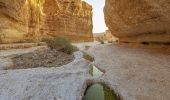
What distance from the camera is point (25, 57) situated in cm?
1246

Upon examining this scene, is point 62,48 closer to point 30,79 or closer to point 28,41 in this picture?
point 28,41

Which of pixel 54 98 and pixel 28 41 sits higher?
pixel 28 41

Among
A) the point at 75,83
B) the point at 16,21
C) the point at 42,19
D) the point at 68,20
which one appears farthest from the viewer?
the point at 68,20

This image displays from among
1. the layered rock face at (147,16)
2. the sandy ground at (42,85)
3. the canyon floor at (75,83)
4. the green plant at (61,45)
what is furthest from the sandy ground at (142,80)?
the green plant at (61,45)

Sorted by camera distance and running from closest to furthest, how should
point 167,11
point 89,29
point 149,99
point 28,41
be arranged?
point 149,99, point 167,11, point 28,41, point 89,29

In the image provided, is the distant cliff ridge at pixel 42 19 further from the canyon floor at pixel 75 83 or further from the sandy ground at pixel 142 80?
the sandy ground at pixel 142 80

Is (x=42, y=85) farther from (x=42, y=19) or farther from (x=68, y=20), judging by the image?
(x=68, y=20)

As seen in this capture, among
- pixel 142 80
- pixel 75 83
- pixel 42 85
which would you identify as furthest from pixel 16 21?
pixel 142 80

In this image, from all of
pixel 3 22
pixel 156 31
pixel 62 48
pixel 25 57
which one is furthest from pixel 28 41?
pixel 156 31

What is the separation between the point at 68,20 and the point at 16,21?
24.9m

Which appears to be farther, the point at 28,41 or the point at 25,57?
the point at 28,41

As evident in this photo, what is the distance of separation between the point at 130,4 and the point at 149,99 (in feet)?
30.5

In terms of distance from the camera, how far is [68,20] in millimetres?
43594

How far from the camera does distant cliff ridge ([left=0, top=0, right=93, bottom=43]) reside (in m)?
17.9
